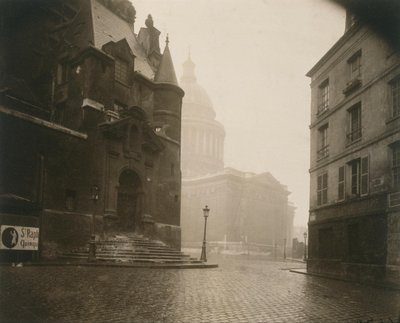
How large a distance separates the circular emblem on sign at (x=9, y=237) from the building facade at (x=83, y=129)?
0.48 m

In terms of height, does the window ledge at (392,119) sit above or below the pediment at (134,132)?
below

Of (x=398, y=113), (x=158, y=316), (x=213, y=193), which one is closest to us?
(x=158, y=316)

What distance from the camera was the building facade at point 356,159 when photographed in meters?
17.1

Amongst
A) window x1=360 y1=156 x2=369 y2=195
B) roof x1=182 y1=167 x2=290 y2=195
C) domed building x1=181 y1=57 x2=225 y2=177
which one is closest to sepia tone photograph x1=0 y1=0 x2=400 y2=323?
window x1=360 y1=156 x2=369 y2=195

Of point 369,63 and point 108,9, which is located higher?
point 108,9

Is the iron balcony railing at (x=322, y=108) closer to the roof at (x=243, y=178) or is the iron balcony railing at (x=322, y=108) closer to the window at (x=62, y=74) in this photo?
the window at (x=62, y=74)

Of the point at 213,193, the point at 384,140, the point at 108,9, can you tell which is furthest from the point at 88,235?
the point at 213,193

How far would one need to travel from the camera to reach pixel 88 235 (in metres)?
22.8

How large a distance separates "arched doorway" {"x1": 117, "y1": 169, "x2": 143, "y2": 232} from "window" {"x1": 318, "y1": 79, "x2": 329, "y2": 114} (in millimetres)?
12042

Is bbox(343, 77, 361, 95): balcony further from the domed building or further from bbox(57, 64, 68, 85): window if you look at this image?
the domed building

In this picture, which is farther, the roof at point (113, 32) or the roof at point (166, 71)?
the roof at point (166, 71)

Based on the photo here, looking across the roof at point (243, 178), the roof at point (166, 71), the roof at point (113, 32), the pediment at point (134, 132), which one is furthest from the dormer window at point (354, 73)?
the roof at point (243, 178)

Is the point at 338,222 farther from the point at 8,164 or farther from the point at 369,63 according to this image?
the point at 8,164

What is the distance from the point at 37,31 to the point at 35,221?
14.2 meters
